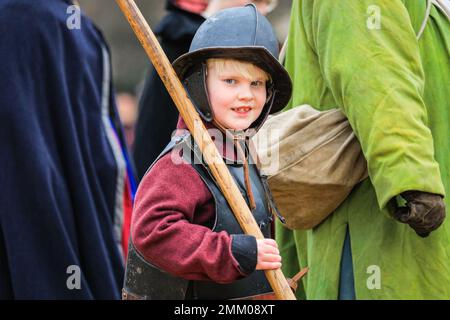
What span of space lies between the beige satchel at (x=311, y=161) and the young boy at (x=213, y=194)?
46 cm

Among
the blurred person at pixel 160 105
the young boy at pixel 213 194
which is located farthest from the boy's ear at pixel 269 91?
the blurred person at pixel 160 105

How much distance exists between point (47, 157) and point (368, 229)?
1.53 m

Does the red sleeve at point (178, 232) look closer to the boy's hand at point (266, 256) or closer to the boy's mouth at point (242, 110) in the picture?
the boy's hand at point (266, 256)

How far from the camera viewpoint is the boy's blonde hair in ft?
12.4

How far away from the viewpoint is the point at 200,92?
3807 mm

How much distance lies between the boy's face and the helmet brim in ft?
0.11

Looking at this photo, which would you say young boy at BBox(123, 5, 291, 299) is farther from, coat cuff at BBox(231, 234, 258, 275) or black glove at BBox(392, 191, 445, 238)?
black glove at BBox(392, 191, 445, 238)

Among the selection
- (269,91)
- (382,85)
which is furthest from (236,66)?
(382,85)

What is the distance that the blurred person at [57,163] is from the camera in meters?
5.21

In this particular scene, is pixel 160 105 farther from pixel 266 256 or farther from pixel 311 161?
pixel 266 256

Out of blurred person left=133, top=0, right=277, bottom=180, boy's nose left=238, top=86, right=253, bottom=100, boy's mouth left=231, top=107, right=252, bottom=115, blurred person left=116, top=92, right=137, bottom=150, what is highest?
boy's nose left=238, top=86, right=253, bottom=100

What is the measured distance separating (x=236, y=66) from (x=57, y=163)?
183 cm

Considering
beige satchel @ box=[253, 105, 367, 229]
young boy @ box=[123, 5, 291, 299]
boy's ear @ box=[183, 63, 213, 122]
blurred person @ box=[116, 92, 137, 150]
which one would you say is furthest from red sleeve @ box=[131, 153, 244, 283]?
blurred person @ box=[116, 92, 137, 150]

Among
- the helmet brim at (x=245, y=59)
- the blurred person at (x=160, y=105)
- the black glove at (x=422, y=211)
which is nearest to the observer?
the helmet brim at (x=245, y=59)
